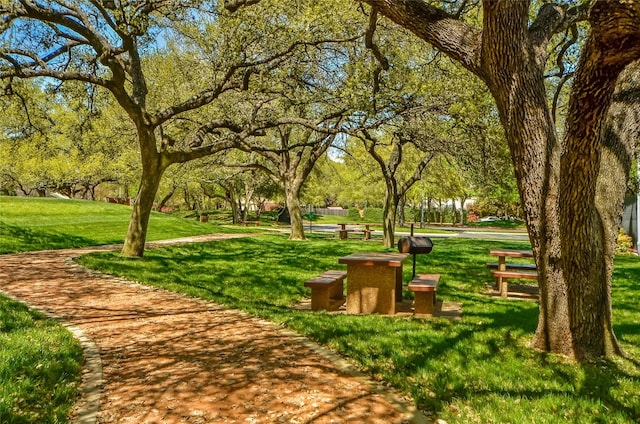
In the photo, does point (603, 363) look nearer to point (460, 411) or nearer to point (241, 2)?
point (460, 411)

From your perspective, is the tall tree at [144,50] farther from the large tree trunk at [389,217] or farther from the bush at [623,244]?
the bush at [623,244]

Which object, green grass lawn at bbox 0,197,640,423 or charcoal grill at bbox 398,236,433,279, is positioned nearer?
green grass lawn at bbox 0,197,640,423

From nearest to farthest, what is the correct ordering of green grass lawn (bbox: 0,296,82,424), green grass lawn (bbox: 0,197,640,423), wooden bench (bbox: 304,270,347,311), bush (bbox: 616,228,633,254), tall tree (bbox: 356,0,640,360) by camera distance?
green grass lawn (bbox: 0,296,82,424) < green grass lawn (bbox: 0,197,640,423) < tall tree (bbox: 356,0,640,360) < wooden bench (bbox: 304,270,347,311) < bush (bbox: 616,228,633,254)

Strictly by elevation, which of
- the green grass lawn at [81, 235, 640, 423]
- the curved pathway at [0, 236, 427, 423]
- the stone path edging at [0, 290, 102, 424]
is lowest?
the stone path edging at [0, 290, 102, 424]

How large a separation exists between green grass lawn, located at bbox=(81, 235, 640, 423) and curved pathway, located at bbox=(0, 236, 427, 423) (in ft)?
1.26

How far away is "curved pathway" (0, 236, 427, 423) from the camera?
3.77 m

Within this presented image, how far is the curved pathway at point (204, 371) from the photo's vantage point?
3768 mm

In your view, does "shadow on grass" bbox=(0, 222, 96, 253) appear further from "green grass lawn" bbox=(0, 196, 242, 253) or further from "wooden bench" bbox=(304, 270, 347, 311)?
"wooden bench" bbox=(304, 270, 347, 311)

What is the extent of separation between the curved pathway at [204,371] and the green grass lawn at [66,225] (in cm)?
941

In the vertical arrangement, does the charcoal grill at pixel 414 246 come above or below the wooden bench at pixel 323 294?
above

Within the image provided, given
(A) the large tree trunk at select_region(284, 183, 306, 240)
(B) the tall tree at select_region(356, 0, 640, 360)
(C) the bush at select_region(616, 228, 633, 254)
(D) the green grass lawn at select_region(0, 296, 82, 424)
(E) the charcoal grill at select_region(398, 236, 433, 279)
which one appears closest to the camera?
(D) the green grass lawn at select_region(0, 296, 82, 424)

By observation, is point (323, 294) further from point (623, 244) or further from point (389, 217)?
point (623, 244)

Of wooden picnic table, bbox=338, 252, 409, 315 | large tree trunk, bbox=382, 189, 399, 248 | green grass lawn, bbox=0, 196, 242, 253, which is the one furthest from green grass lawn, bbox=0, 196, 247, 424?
large tree trunk, bbox=382, 189, 399, 248

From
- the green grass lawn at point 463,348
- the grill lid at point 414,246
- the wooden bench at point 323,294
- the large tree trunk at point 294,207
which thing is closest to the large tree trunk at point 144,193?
the green grass lawn at point 463,348
